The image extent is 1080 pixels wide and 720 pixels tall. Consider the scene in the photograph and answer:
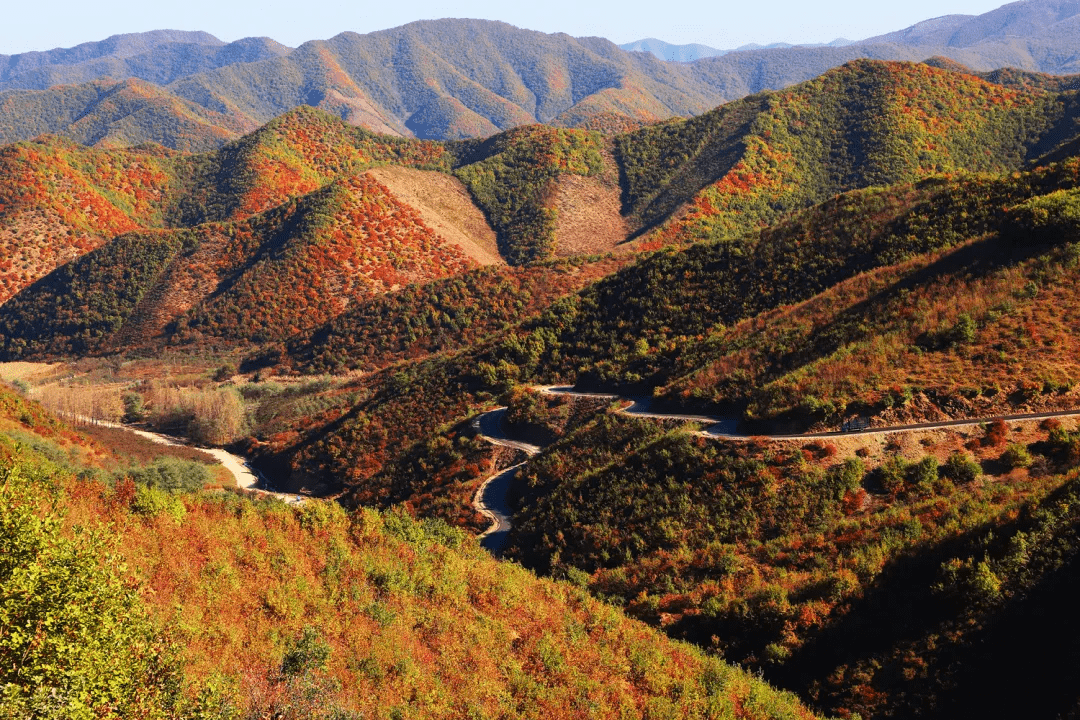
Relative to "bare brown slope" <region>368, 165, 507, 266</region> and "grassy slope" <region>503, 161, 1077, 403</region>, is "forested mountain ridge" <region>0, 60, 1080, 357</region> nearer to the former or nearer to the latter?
"bare brown slope" <region>368, 165, 507, 266</region>

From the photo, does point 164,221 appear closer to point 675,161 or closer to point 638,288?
point 675,161

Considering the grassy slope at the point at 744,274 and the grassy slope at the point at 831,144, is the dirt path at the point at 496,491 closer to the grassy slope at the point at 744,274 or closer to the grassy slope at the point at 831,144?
the grassy slope at the point at 744,274

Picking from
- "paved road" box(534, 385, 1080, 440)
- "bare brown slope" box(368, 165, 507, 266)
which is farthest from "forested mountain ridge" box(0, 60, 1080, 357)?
"paved road" box(534, 385, 1080, 440)

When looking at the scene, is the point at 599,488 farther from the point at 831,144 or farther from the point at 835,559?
the point at 831,144

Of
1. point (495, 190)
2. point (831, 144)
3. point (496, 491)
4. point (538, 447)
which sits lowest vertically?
point (496, 491)

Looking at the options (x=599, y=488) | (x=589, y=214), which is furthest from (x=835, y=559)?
(x=589, y=214)
